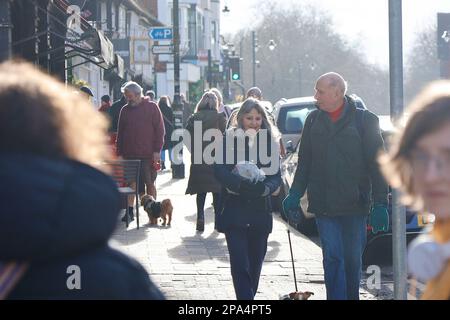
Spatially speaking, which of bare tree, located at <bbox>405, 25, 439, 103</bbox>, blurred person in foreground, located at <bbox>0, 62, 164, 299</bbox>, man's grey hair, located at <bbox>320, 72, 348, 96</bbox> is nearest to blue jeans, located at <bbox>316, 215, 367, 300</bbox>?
man's grey hair, located at <bbox>320, 72, 348, 96</bbox>

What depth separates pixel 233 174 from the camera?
7676 mm

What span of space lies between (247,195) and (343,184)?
628 millimetres

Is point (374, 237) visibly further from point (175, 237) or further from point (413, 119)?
point (413, 119)

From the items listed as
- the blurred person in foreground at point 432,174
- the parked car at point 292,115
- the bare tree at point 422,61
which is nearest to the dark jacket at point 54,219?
the blurred person in foreground at point 432,174

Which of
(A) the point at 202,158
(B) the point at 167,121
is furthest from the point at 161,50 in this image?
(A) the point at 202,158

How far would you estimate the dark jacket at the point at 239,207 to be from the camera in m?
7.59

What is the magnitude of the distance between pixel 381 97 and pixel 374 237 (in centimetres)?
13048

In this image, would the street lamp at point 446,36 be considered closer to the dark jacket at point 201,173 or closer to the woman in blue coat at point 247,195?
the dark jacket at point 201,173

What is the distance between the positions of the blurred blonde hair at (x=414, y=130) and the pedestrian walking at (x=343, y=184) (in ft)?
15.5

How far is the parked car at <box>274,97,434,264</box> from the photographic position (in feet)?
35.9

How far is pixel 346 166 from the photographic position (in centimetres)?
765

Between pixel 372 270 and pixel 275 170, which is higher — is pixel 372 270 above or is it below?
below

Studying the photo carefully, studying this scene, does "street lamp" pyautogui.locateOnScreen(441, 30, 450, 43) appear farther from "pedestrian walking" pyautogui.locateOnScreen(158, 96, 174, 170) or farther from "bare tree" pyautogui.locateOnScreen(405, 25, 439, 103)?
"bare tree" pyautogui.locateOnScreen(405, 25, 439, 103)

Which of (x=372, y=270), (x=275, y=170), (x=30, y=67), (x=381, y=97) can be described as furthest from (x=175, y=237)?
(x=381, y=97)
